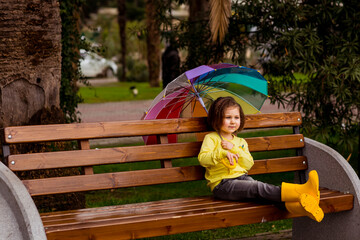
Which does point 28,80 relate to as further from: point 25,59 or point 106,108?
point 106,108

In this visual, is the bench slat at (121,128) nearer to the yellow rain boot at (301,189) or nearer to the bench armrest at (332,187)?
the bench armrest at (332,187)

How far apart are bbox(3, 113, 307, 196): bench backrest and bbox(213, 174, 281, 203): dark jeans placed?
12.4 inches

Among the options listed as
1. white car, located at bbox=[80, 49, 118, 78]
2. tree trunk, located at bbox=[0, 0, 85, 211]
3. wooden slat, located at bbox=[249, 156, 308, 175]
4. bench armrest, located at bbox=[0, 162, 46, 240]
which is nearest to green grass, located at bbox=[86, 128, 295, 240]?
wooden slat, located at bbox=[249, 156, 308, 175]

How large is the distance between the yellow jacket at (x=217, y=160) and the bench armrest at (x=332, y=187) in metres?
0.67

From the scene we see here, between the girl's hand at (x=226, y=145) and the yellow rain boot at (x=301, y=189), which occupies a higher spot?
the girl's hand at (x=226, y=145)

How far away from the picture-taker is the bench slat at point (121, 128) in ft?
13.0

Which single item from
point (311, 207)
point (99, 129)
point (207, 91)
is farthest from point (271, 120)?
point (99, 129)

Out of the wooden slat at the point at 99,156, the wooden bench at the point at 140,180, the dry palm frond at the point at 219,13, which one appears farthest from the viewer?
the dry palm frond at the point at 219,13

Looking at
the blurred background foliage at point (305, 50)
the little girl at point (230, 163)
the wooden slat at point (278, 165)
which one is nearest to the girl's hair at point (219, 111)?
the little girl at point (230, 163)

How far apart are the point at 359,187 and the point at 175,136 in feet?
4.77

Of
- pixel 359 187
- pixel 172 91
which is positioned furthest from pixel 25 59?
pixel 359 187

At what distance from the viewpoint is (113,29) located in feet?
155

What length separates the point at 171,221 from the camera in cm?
369

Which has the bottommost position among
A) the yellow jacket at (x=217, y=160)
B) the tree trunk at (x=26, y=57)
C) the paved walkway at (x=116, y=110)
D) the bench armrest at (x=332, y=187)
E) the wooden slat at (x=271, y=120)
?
the paved walkway at (x=116, y=110)
